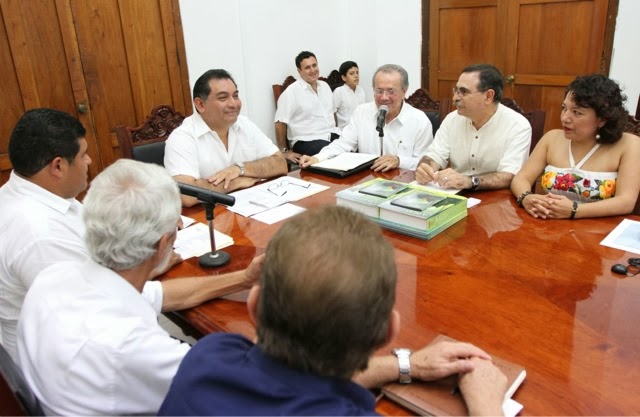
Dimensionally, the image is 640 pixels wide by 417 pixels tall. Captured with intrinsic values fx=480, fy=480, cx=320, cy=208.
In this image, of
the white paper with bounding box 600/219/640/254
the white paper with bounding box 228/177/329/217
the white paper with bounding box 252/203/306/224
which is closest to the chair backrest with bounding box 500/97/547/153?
the white paper with bounding box 600/219/640/254

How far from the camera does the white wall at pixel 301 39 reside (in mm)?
3656

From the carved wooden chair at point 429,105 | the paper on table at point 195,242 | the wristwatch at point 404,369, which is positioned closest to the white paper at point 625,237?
the wristwatch at point 404,369

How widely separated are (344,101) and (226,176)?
2831 millimetres

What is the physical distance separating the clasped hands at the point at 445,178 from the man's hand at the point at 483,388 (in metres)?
1.24

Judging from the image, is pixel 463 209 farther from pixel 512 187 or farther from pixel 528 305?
pixel 528 305

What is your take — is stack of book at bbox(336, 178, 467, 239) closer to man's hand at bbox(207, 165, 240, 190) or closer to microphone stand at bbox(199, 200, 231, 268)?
microphone stand at bbox(199, 200, 231, 268)

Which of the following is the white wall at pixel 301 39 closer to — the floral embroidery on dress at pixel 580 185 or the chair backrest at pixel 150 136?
the chair backrest at pixel 150 136

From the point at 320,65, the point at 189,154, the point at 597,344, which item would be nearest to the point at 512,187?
the point at 597,344

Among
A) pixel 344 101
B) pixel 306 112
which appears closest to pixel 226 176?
pixel 306 112

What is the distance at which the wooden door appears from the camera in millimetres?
3781

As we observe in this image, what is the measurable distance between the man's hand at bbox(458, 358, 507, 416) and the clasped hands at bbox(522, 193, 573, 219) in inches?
40.5

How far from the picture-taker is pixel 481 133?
260cm

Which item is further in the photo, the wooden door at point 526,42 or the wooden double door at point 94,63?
the wooden door at point 526,42

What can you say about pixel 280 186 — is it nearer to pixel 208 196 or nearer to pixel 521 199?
pixel 208 196
